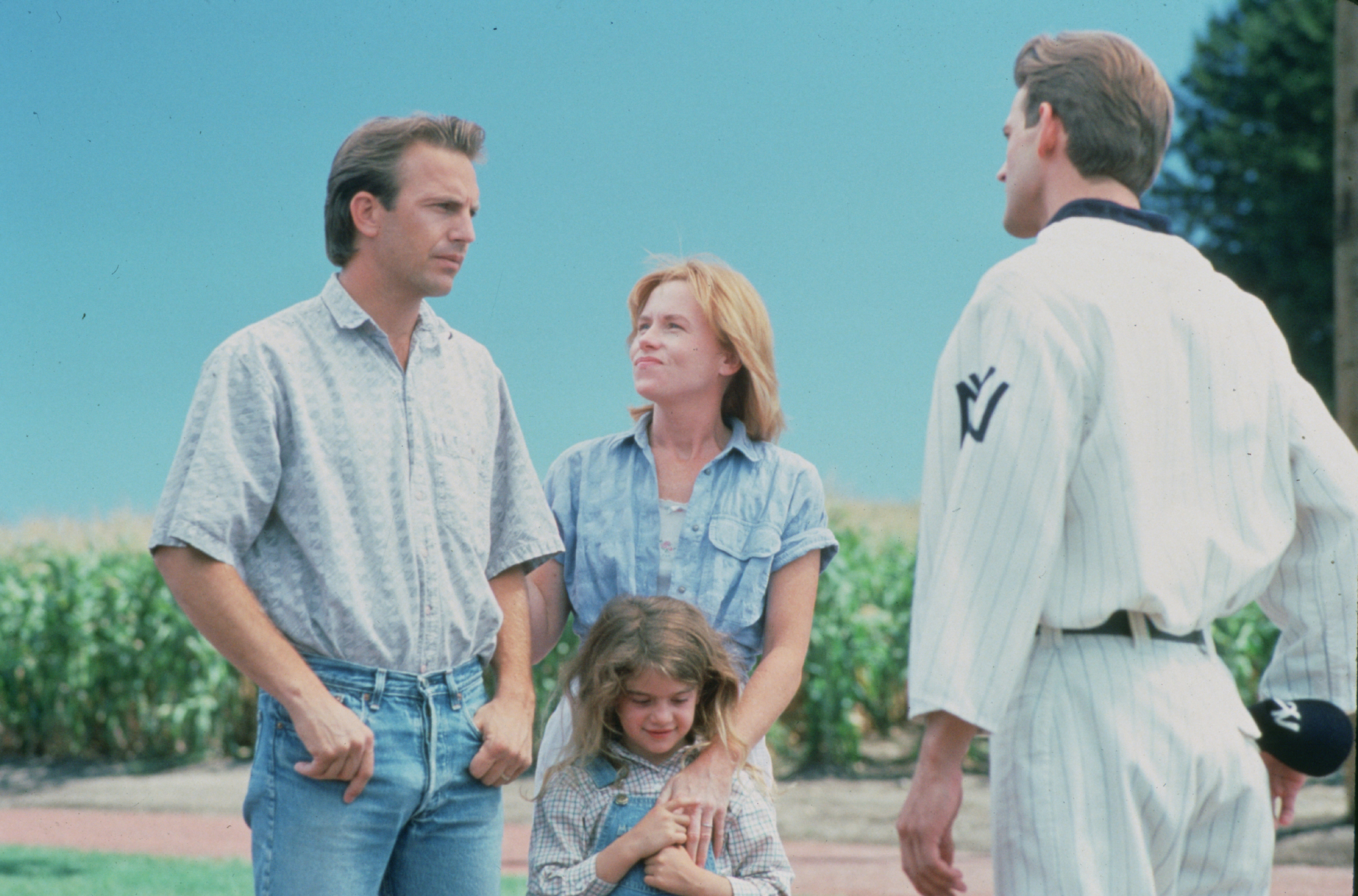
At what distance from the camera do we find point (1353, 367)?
6184 millimetres

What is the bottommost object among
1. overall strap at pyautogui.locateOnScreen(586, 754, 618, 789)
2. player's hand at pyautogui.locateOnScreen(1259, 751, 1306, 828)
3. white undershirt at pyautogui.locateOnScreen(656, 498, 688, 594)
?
overall strap at pyautogui.locateOnScreen(586, 754, 618, 789)

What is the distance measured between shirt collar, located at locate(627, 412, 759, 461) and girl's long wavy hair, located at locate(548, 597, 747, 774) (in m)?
0.39

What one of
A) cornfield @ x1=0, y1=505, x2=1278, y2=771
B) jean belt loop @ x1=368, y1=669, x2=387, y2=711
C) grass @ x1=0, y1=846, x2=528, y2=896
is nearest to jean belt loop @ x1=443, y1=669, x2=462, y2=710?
jean belt loop @ x1=368, y1=669, x2=387, y2=711

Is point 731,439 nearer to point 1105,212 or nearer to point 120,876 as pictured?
point 1105,212

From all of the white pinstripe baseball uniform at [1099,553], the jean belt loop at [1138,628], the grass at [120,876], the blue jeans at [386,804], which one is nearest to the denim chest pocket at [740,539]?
the blue jeans at [386,804]

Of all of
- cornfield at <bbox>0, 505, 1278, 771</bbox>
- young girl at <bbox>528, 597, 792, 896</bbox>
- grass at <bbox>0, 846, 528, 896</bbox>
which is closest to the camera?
young girl at <bbox>528, 597, 792, 896</bbox>

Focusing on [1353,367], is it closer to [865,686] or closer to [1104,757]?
[865,686]

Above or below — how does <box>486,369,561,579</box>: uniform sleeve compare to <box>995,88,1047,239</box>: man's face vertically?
below

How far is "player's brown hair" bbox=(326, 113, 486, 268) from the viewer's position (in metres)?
2.46

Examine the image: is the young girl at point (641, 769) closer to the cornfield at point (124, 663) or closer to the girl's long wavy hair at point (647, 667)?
the girl's long wavy hair at point (647, 667)

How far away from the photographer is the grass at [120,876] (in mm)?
5875

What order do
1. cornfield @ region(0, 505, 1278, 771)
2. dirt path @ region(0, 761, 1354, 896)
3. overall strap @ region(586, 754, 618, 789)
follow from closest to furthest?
1. overall strap @ region(586, 754, 618, 789)
2. dirt path @ region(0, 761, 1354, 896)
3. cornfield @ region(0, 505, 1278, 771)

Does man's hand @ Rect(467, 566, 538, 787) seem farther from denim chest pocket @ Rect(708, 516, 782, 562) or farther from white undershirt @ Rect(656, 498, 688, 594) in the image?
denim chest pocket @ Rect(708, 516, 782, 562)

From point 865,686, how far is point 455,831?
20.8 ft
